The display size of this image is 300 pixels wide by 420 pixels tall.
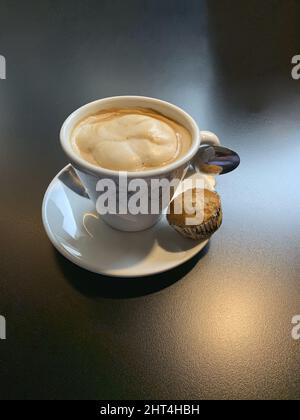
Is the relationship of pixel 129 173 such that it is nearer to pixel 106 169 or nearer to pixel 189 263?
pixel 106 169

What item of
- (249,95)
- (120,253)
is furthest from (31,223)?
(249,95)

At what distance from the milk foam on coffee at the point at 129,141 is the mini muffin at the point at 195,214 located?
84mm

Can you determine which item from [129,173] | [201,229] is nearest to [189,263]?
[201,229]

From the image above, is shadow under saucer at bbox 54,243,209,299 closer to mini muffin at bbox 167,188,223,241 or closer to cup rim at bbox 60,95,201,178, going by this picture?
mini muffin at bbox 167,188,223,241

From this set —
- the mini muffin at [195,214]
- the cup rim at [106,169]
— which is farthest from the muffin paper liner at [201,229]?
the cup rim at [106,169]

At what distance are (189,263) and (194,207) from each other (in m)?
0.10

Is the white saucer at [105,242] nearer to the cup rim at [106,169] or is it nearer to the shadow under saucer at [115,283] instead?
the shadow under saucer at [115,283]

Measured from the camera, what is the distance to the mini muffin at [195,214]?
0.65 meters

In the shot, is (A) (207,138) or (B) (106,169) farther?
(A) (207,138)

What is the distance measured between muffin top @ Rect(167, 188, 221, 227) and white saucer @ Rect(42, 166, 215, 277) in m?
0.04

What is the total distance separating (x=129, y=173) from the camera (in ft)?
1.83

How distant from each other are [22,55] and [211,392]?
1.11m

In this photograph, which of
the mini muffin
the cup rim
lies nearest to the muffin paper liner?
the mini muffin
